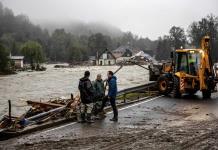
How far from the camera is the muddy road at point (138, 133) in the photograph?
1089 cm

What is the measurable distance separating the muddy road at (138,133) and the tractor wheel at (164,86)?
572 cm

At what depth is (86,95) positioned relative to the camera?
49.0ft

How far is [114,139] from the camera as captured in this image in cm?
1162

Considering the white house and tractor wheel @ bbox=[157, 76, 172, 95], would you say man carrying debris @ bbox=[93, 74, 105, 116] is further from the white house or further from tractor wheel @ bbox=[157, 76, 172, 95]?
the white house

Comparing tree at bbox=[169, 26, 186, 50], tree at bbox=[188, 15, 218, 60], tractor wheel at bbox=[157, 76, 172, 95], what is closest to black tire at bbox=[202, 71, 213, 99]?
tractor wheel at bbox=[157, 76, 172, 95]

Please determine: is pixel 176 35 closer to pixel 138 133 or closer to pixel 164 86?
pixel 164 86

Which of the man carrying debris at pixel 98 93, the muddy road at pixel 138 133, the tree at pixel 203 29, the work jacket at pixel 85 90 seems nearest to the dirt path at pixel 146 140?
the muddy road at pixel 138 133

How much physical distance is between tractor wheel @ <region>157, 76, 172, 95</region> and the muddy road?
5715 mm

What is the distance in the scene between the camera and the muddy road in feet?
35.7

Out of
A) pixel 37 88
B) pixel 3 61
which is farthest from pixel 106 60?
pixel 37 88

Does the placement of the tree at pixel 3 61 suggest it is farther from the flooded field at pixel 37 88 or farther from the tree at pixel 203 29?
the tree at pixel 203 29

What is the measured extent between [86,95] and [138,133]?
304cm

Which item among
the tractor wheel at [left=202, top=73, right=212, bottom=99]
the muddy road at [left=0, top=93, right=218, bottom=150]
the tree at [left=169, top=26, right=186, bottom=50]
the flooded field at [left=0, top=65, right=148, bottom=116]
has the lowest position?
the flooded field at [left=0, top=65, right=148, bottom=116]

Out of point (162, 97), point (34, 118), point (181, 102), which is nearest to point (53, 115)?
point (34, 118)
